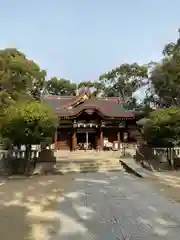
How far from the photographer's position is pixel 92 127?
3403cm

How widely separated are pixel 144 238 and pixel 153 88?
2317 cm

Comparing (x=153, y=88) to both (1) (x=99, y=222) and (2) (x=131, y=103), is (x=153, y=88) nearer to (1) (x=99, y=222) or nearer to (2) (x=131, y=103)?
(2) (x=131, y=103)

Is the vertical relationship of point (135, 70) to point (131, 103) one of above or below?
above

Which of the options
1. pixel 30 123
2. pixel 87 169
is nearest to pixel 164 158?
pixel 87 169

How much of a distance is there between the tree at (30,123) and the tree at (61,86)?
47.8 metres

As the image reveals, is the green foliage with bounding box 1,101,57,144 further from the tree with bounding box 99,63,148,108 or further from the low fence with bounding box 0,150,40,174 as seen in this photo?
the tree with bounding box 99,63,148,108

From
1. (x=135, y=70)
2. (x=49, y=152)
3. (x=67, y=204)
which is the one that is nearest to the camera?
(x=67, y=204)

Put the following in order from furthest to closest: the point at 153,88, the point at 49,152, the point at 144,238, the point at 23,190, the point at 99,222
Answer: the point at 153,88 < the point at 49,152 < the point at 23,190 < the point at 99,222 < the point at 144,238

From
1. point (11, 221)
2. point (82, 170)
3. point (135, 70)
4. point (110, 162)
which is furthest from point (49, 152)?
point (135, 70)

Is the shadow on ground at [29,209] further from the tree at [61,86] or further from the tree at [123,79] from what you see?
the tree at [61,86]

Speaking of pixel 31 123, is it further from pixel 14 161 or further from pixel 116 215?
pixel 116 215

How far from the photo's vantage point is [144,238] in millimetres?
5109

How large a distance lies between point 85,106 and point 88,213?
26.2m

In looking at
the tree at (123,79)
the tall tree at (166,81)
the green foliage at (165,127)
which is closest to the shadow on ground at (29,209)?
the green foliage at (165,127)
